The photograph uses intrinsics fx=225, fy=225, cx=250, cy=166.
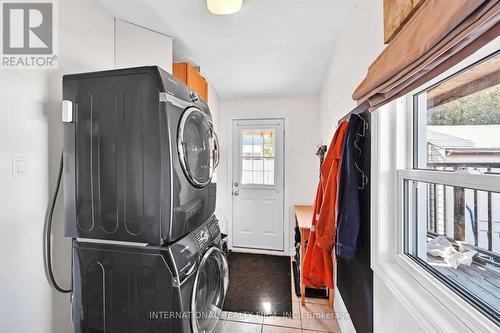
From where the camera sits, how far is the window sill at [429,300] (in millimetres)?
692

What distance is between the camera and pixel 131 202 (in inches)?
43.6

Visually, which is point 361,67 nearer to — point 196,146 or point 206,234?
point 196,146

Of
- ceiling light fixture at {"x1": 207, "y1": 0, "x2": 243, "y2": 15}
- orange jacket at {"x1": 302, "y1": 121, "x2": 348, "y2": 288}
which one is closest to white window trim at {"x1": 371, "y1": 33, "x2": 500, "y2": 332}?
orange jacket at {"x1": 302, "y1": 121, "x2": 348, "y2": 288}

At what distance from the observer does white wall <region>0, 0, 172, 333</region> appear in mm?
1138

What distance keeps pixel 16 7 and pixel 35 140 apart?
2.40 feet

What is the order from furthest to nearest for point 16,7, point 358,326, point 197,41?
point 197,41, point 358,326, point 16,7

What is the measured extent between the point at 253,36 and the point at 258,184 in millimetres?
2111

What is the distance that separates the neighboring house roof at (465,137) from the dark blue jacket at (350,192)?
0.40m

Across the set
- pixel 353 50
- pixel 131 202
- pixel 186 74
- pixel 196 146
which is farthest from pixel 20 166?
pixel 353 50

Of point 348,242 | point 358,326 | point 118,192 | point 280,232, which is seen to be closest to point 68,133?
point 118,192

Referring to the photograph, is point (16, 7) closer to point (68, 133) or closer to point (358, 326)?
point (68, 133)

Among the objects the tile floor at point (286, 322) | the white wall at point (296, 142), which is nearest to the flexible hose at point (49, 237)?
the tile floor at point (286, 322)

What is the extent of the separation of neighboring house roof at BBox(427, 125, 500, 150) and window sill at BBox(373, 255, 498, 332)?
52 centimetres

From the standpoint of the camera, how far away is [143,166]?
1094 mm
